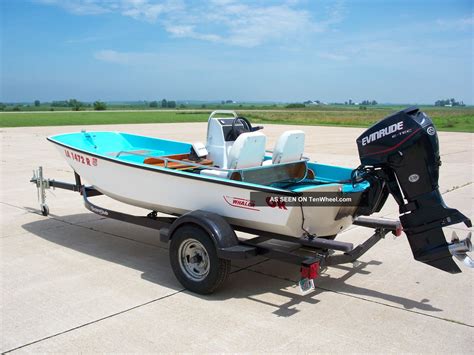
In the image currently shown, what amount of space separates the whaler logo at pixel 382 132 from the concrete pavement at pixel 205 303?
4.89 ft

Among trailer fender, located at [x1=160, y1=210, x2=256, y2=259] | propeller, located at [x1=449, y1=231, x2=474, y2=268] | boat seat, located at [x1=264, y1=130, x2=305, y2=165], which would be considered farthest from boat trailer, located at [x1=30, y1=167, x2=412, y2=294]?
boat seat, located at [x1=264, y1=130, x2=305, y2=165]

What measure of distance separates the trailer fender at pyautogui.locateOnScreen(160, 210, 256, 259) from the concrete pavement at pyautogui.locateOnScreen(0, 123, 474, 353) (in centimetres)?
49

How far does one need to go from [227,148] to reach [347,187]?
171 cm

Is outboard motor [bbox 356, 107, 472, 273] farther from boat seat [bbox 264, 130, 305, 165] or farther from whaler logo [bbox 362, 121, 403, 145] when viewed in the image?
boat seat [bbox 264, 130, 305, 165]

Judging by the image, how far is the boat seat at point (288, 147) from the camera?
555 centimetres

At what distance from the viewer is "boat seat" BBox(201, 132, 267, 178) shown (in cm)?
521

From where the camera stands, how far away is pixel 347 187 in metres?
4.96

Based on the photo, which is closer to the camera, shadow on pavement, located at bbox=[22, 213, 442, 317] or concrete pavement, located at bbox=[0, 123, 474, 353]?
concrete pavement, located at bbox=[0, 123, 474, 353]

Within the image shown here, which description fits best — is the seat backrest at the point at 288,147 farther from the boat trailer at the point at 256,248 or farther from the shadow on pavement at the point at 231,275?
the shadow on pavement at the point at 231,275

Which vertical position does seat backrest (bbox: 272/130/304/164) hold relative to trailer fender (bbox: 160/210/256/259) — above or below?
above

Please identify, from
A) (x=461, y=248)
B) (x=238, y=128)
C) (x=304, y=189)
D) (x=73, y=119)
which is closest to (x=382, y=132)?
(x=304, y=189)

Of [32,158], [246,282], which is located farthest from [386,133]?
[32,158]

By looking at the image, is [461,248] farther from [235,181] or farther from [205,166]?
[205,166]

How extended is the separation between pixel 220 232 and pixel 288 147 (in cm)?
151
